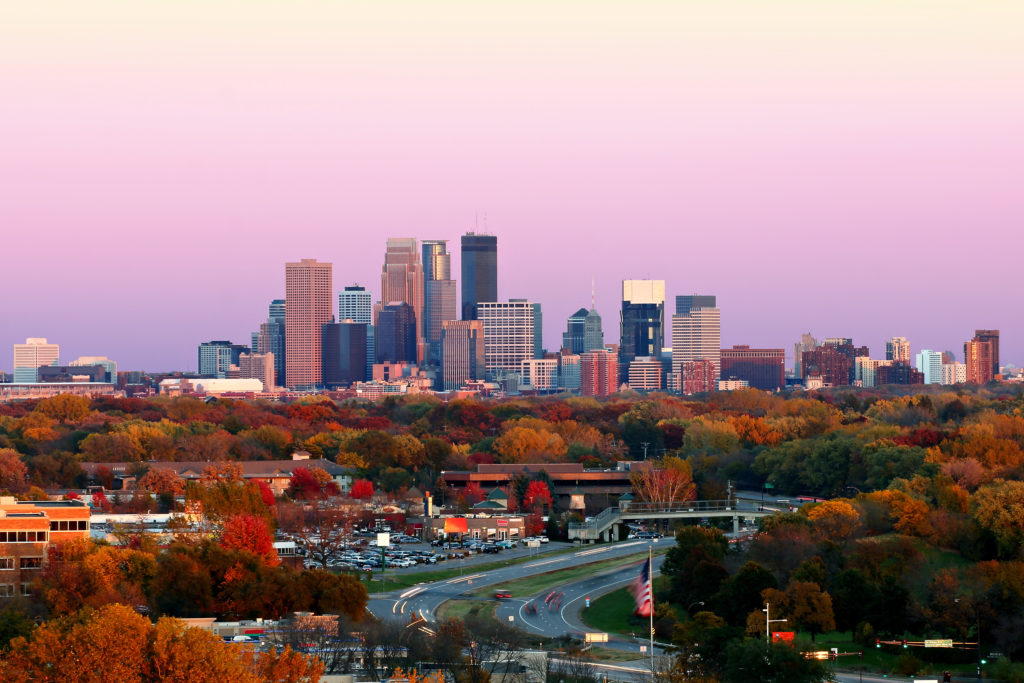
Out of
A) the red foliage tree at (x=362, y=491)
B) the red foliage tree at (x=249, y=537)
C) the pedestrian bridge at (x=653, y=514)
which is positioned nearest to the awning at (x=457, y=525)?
the pedestrian bridge at (x=653, y=514)

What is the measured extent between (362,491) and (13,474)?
82.3 ft

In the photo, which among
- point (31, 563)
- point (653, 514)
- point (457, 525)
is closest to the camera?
point (31, 563)

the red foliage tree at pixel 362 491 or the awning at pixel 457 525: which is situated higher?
the red foliage tree at pixel 362 491

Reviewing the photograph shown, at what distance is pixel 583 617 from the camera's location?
76.6 meters

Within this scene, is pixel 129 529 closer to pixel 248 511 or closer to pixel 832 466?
pixel 248 511

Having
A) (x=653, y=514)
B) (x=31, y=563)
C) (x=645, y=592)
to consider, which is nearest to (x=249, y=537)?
(x=31, y=563)

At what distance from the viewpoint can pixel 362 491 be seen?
125125mm

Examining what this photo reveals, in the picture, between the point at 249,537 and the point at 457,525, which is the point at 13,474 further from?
the point at 249,537

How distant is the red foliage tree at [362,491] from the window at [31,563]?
158ft

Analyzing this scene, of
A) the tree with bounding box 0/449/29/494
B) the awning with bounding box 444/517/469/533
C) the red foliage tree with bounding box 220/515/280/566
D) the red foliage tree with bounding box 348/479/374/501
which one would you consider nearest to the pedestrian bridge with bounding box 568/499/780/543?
the awning with bounding box 444/517/469/533

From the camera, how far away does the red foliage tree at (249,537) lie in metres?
79.6

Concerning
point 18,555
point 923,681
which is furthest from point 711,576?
point 18,555

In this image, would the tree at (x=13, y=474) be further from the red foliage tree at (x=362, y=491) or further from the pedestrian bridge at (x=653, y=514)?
the pedestrian bridge at (x=653, y=514)

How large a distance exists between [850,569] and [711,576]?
7064 millimetres
